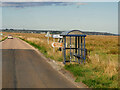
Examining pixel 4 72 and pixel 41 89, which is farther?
pixel 4 72

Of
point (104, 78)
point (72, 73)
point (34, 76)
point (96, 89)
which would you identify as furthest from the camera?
point (72, 73)

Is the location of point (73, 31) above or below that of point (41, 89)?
above

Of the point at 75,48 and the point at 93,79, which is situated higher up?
the point at 75,48

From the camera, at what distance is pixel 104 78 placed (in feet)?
35.1

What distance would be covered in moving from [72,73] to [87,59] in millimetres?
4336

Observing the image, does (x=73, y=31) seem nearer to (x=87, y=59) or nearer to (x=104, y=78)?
(x=87, y=59)

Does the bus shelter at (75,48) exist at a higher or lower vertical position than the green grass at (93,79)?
higher

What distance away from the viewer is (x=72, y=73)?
1270 cm

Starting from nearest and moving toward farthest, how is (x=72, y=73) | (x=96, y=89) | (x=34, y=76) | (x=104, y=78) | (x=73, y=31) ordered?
(x=96, y=89) → (x=104, y=78) → (x=34, y=76) → (x=72, y=73) → (x=73, y=31)

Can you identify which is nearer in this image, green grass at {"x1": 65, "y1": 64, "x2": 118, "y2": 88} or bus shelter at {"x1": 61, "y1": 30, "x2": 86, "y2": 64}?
green grass at {"x1": 65, "y1": 64, "x2": 118, "y2": 88}

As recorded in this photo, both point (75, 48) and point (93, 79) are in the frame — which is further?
point (75, 48)

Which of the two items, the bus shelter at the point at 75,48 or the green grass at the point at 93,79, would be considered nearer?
the green grass at the point at 93,79

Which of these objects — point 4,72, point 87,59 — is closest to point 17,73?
point 4,72

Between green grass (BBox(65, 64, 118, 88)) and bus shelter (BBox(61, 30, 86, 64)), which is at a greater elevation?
bus shelter (BBox(61, 30, 86, 64))
